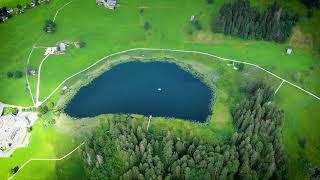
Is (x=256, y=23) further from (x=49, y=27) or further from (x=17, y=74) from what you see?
(x=17, y=74)

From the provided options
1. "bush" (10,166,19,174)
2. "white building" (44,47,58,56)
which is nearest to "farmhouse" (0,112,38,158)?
"bush" (10,166,19,174)

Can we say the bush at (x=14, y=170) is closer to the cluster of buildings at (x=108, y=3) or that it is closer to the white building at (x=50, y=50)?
the white building at (x=50, y=50)

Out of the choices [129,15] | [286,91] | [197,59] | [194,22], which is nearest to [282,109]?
[286,91]

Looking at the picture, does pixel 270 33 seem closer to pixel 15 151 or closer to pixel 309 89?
pixel 309 89

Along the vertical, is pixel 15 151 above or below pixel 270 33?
below

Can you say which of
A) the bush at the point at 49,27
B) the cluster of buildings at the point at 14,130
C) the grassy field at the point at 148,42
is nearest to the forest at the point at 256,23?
the grassy field at the point at 148,42
